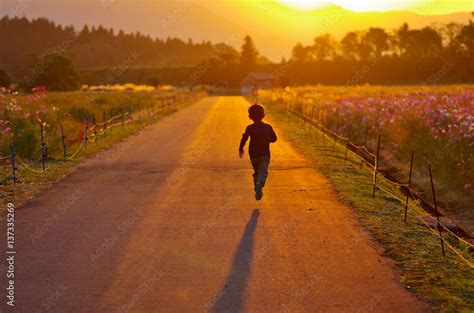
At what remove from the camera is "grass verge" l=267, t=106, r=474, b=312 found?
6285 millimetres

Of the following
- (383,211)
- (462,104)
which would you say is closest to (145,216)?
Answer: (383,211)

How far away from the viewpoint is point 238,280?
6.63 m

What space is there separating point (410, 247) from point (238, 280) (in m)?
2.83

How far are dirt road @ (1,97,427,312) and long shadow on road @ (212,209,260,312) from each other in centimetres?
1

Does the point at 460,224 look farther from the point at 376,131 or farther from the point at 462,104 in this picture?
the point at 376,131

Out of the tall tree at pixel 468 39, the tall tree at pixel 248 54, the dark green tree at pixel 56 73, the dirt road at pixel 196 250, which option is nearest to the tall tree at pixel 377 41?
the tall tree at pixel 248 54

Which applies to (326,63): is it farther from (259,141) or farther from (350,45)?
(259,141)

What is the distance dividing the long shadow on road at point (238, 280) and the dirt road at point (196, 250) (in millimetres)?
12

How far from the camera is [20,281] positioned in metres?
6.62

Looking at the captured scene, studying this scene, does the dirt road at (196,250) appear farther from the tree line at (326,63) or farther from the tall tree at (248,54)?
the tall tree at (248,54)

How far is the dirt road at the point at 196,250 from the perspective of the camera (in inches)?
238

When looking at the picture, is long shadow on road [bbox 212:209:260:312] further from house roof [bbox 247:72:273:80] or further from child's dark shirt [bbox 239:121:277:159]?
house roof [bbox 247:72:273:80]

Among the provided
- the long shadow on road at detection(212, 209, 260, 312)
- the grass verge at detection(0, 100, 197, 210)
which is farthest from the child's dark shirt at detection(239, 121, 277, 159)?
the grass verge at detection(0, 100, 197, 210)

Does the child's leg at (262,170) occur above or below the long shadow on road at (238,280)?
above
